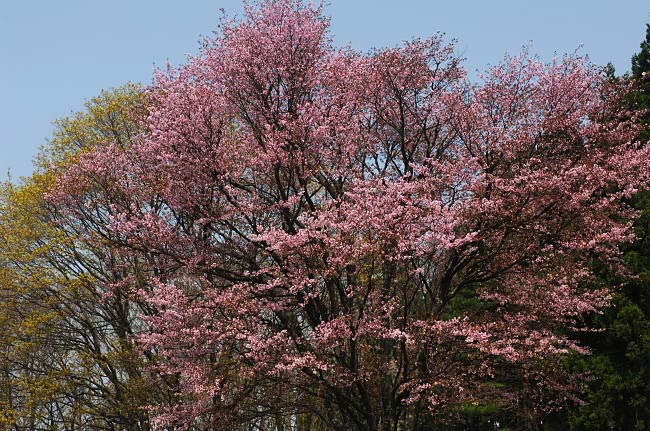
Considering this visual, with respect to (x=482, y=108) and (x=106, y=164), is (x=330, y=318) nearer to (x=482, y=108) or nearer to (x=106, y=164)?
(x=482, y=108)

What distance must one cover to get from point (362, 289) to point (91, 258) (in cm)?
1376

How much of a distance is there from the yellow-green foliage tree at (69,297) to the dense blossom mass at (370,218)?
210 inches

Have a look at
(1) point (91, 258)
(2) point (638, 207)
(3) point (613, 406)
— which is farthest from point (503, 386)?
(1) point (91, 258)

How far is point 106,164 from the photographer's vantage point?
22.7m

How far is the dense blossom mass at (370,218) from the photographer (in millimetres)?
15945

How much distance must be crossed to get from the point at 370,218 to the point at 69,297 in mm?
16101

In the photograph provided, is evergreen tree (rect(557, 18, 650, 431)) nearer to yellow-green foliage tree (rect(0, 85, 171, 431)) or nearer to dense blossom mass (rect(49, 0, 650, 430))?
dense blossom mass (rect(49, 0, 650, 430))

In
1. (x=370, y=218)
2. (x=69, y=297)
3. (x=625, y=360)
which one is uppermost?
(x=69, y=297)

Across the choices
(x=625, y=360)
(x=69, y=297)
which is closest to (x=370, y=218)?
(x=625, y=360)

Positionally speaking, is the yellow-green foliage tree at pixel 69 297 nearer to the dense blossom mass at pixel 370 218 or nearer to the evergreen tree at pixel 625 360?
the dense blossom mass at pixel 370 218

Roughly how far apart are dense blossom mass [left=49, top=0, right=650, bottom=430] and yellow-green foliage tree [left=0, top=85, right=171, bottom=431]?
17.5 ft

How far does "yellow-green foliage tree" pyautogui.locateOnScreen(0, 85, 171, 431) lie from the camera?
23.3 metres

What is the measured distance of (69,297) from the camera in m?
26.5

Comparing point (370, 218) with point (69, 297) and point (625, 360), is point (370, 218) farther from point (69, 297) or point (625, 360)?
point (69, 297)
